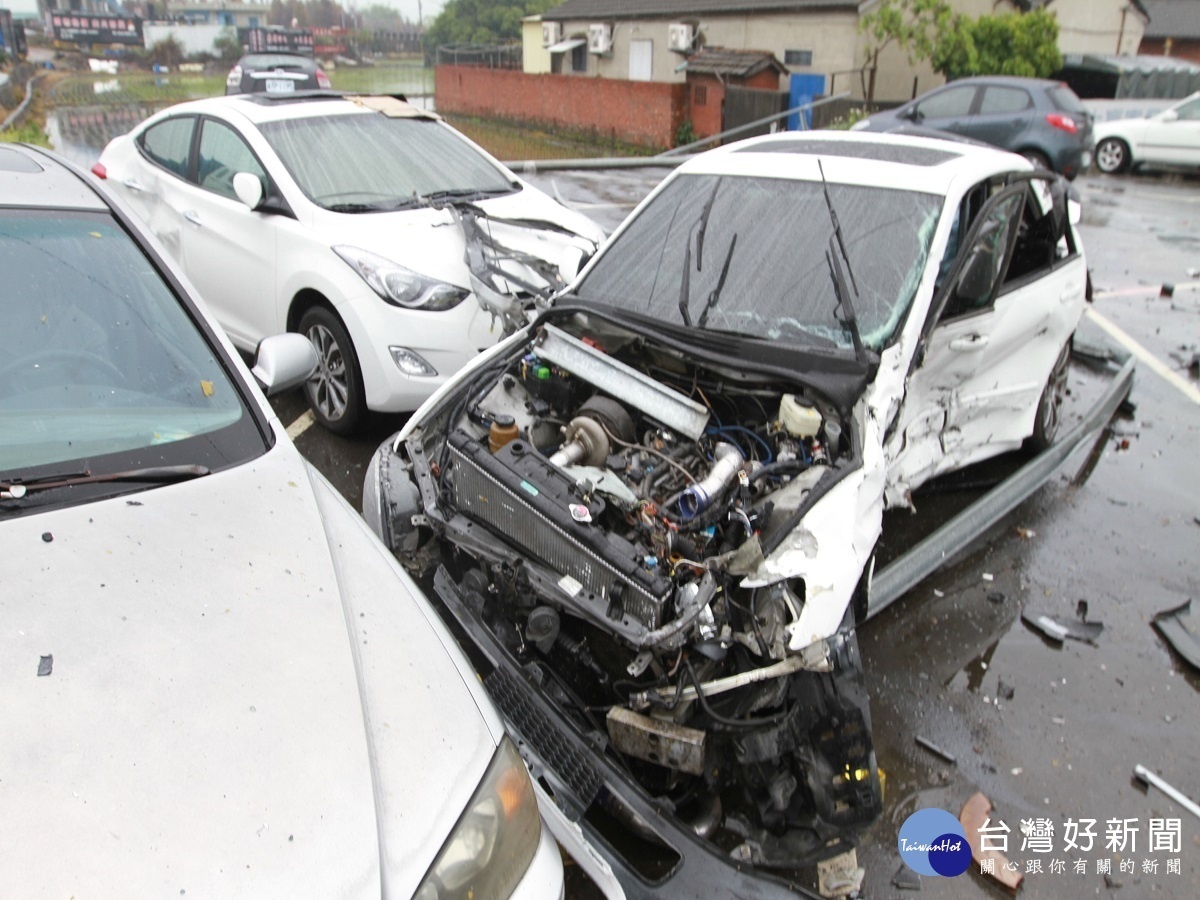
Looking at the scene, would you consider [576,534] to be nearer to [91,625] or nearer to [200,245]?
[91,625]

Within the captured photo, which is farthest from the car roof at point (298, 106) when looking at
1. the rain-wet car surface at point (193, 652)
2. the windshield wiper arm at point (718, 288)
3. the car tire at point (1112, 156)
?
the car tire at point (1112, 156)

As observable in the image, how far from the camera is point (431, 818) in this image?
1634 mm

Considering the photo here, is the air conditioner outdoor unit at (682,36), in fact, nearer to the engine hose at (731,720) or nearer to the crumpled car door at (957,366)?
the crumpled car door at (957,366)

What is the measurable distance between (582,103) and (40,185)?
23777 millimetres

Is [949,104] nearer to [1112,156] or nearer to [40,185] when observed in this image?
[1112,156]

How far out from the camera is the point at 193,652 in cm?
177

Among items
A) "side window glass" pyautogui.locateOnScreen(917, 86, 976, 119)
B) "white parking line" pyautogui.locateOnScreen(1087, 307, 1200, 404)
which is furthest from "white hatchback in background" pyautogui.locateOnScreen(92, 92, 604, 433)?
"side window glass" pyautogui.locateOnScreen(917, 86, 976, 119)

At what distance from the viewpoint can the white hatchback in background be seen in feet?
14.7

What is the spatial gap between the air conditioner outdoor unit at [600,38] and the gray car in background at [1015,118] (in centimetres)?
1918

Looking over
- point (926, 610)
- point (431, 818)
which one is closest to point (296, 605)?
point (431, 818)

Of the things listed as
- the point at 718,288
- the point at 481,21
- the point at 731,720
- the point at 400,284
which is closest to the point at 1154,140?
the point at 718,288

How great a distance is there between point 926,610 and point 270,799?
3.07 meters

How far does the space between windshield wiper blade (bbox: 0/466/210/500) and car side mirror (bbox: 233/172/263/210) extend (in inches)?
120

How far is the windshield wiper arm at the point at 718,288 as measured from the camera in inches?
133
